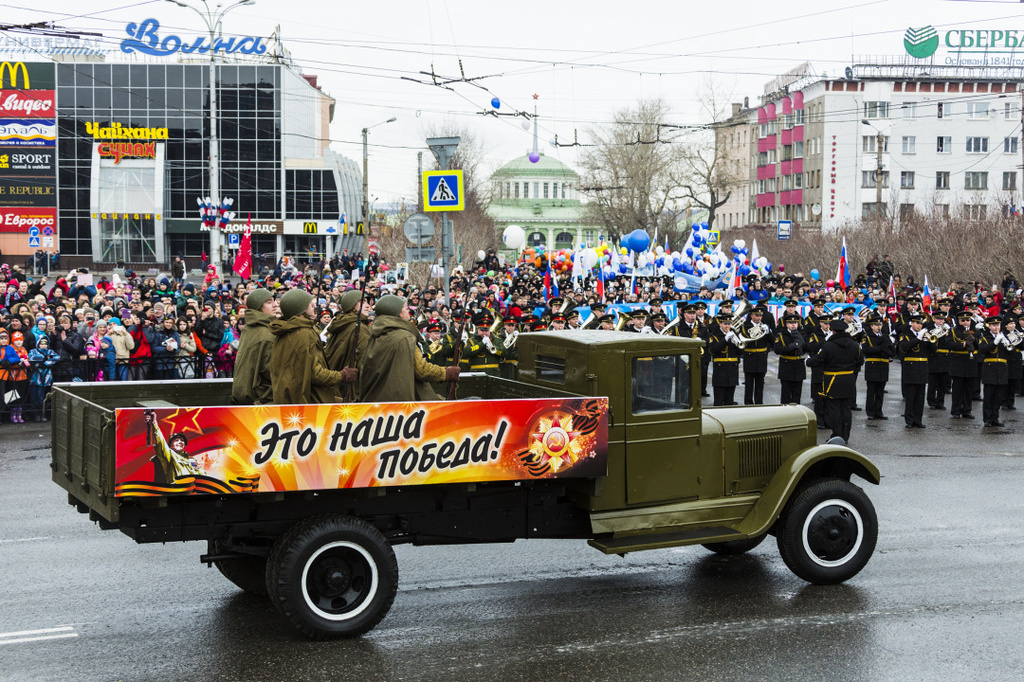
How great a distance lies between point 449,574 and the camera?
27.4 feet

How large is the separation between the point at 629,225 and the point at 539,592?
201 ft

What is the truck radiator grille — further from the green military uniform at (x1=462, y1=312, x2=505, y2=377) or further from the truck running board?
the green military uniform at (x1=462, y1=312, x2=505, y2=377)

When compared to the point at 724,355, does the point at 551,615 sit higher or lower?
lower

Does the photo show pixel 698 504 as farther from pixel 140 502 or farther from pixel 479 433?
pixel 140 502

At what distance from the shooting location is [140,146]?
219 feet

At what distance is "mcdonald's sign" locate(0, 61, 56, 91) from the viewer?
217ft

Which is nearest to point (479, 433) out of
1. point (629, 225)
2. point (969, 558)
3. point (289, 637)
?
point (289, 637)

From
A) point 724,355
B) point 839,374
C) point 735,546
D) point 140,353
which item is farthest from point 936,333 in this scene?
point 140,353

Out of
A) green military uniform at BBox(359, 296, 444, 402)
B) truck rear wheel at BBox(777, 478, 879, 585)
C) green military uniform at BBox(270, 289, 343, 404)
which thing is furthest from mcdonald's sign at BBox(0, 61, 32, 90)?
truck rear wheel at BBox(777, 478, 879, 585)

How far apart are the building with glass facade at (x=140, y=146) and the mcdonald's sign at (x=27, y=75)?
0.09 metres

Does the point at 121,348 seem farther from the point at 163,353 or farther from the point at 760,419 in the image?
the point at 760,419

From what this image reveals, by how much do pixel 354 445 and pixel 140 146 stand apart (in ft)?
214

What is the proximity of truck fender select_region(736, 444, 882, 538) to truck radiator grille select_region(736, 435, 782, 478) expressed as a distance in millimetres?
91

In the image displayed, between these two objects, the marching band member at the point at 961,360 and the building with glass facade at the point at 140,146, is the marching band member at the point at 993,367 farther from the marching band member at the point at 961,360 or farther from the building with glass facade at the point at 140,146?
the building with glass facade at the point at 140,146
